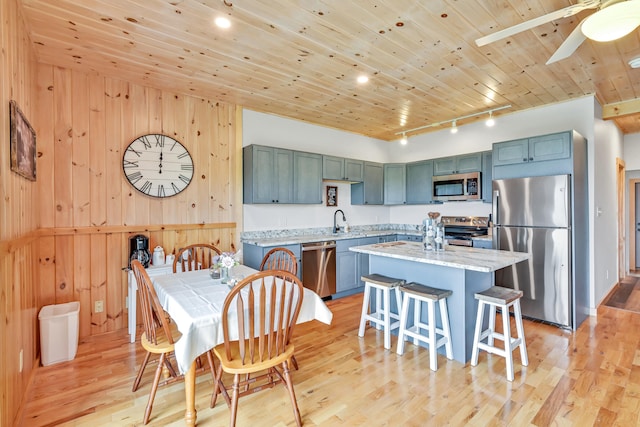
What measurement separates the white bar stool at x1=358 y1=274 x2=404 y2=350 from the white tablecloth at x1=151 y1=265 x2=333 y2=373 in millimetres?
948

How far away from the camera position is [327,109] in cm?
434

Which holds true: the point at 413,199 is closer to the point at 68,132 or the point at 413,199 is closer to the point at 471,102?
the point at 471,102

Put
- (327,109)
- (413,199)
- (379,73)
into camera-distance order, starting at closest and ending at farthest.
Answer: (379,73), (327,109), (413,199)

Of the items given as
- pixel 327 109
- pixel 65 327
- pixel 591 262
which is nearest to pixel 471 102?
pixel 327 109

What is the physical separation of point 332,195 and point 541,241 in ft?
9.70

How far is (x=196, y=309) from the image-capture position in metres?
1.84

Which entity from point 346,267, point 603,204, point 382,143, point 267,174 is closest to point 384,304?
point 346,267

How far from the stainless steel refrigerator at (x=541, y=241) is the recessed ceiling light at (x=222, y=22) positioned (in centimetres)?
342

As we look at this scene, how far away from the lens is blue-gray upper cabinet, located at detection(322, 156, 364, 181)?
15.8 feet

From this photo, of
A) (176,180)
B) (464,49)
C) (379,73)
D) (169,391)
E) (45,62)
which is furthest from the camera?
(176,180)

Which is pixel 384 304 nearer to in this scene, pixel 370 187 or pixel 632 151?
pixel 370 187

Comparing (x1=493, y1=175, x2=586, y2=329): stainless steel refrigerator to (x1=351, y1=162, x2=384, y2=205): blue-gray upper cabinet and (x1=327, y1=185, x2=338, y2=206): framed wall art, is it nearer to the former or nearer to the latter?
(x1=351, y1=162, x2=384, y2=205): blue-gray upper cabinet

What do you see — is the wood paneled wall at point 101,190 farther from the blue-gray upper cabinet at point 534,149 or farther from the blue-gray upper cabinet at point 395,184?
the blue-gray upper cabinet at point 534,149

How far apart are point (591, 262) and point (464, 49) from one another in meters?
3.09
